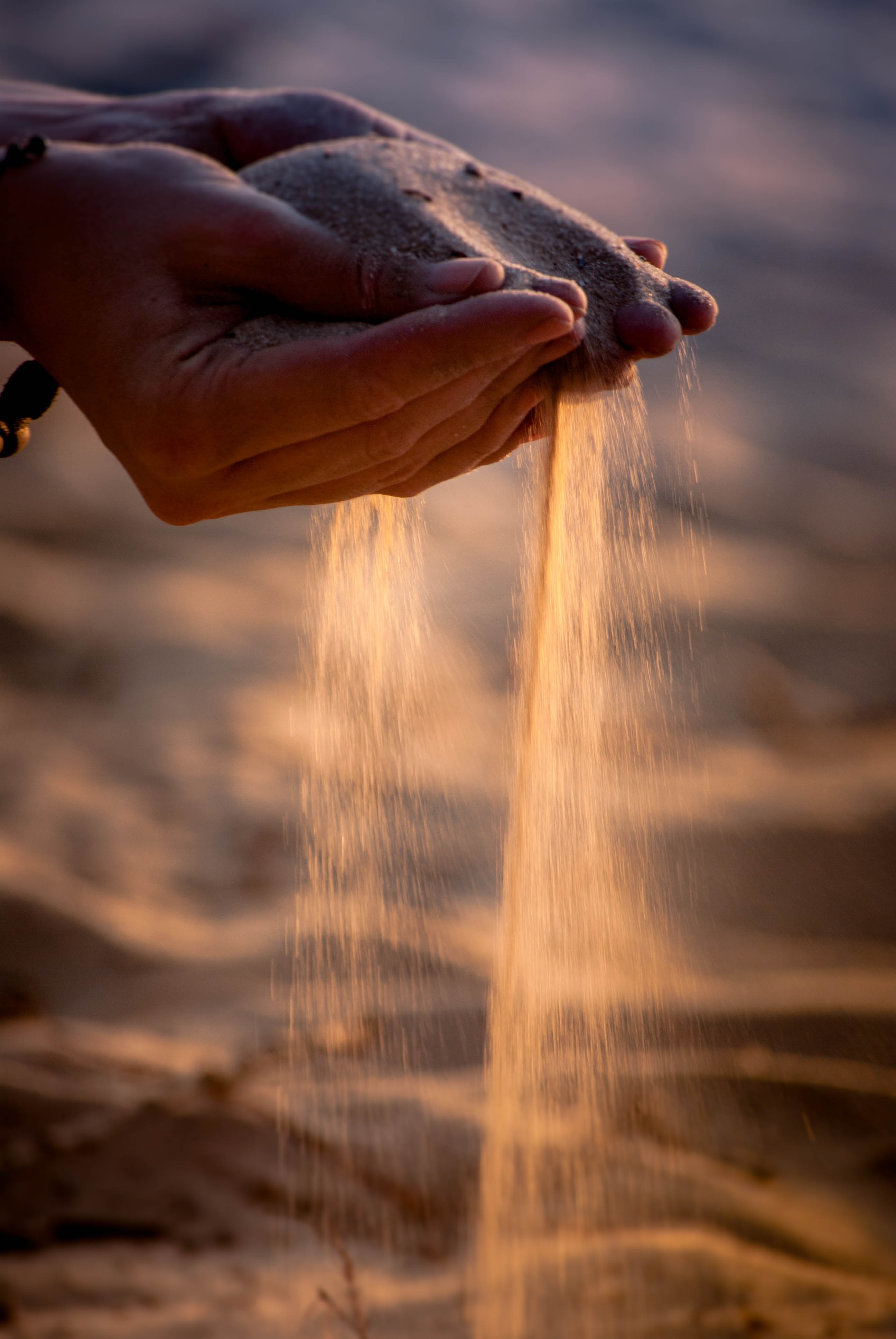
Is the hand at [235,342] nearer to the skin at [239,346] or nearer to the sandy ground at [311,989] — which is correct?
the skin at [239,346]

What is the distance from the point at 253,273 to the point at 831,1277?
4.80 feet

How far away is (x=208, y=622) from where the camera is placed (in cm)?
251

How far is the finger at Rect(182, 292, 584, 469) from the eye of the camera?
680 mm

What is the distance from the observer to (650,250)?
96 centimetres

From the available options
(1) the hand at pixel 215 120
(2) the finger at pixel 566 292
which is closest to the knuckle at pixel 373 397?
(2) the finger at pixel 566 292

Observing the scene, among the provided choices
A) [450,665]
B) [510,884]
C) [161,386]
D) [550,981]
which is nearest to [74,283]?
[161,386]

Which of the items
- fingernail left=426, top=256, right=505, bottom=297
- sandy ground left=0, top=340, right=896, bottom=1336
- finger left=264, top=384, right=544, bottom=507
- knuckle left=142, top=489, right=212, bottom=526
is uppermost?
fingernail left=426, top=256, right=505, bottom=297

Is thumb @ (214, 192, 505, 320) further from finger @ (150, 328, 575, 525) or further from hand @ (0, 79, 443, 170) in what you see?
hand @ (0, 79, 443, 170)

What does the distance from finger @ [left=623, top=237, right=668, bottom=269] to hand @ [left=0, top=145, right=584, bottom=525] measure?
22cm

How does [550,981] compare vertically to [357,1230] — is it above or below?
above

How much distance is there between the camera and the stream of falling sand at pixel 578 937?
97 cm

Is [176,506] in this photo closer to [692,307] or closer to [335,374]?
[335,374]

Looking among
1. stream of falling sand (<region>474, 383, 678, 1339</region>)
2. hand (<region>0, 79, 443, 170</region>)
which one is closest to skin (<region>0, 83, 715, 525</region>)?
stream of falling sand (<region>474, 383, 678, 1339</region>)

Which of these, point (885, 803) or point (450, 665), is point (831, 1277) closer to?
point (885, 803)
